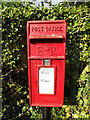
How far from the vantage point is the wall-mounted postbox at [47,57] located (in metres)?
1.72

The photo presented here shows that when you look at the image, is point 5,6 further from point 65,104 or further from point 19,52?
point 65,104

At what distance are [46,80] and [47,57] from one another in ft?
1.36

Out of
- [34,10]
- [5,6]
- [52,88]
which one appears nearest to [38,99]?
[52,88]

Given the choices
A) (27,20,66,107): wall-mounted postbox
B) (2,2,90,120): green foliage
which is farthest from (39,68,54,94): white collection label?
(2,2,90,120): green foliage

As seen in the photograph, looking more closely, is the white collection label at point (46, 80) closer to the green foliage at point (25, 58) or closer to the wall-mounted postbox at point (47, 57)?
the wall-mounted postbox at point (47, 57)

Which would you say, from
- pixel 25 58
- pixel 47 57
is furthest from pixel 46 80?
pixel 25 58

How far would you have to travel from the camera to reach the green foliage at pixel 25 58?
2254mm

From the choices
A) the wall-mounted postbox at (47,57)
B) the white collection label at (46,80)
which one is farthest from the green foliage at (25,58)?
the white collection label at (46,80)

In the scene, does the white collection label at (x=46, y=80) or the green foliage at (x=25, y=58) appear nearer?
the white collection label at (x=46, y=80)

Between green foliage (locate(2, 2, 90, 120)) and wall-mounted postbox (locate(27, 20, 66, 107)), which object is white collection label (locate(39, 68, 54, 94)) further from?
green foliage (locate(2, 2, 90, 120))

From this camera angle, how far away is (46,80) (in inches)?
72.7

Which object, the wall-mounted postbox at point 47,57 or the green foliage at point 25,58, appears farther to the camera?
the green foliage at point 25,58

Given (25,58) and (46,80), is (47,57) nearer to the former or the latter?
(46,80)

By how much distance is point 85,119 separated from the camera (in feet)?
7.86
